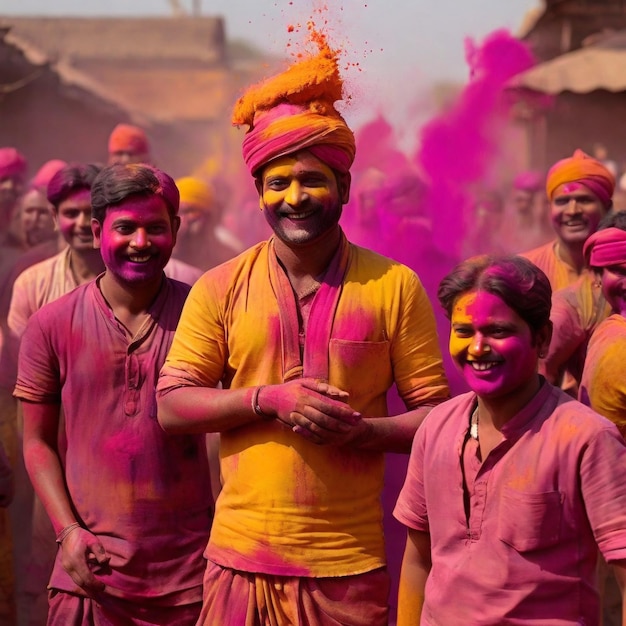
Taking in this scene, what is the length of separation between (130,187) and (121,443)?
2.91 ft

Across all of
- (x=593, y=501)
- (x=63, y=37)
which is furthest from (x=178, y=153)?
(x=593, y=501)

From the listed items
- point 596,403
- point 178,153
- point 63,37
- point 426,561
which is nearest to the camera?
point 426,561

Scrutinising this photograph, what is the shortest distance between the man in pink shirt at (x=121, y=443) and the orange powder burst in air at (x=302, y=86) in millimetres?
582

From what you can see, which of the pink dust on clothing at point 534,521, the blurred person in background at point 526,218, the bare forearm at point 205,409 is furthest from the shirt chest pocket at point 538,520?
the blurred person in background at point 526,218

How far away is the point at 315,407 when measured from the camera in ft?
14.9

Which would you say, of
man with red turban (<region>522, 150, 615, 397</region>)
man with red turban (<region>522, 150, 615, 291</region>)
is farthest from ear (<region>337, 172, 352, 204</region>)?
man with red turban (<region>522, 150, 615, 291</region>)

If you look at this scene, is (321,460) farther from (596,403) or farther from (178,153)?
(178,153)

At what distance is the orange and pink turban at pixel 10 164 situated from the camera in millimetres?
10281

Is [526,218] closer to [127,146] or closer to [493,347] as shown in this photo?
[127,146]

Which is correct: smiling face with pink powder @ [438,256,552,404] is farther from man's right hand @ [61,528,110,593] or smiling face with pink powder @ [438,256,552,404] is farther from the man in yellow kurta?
man's right hand @ [61,528,110,593]

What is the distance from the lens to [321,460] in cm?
474

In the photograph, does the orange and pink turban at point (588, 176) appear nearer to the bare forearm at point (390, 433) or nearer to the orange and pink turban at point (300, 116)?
the orange and pink turban at point (300, 116)

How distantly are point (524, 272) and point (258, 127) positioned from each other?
1116mm

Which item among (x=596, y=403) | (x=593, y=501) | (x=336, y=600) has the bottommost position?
(x=336, y=600)
